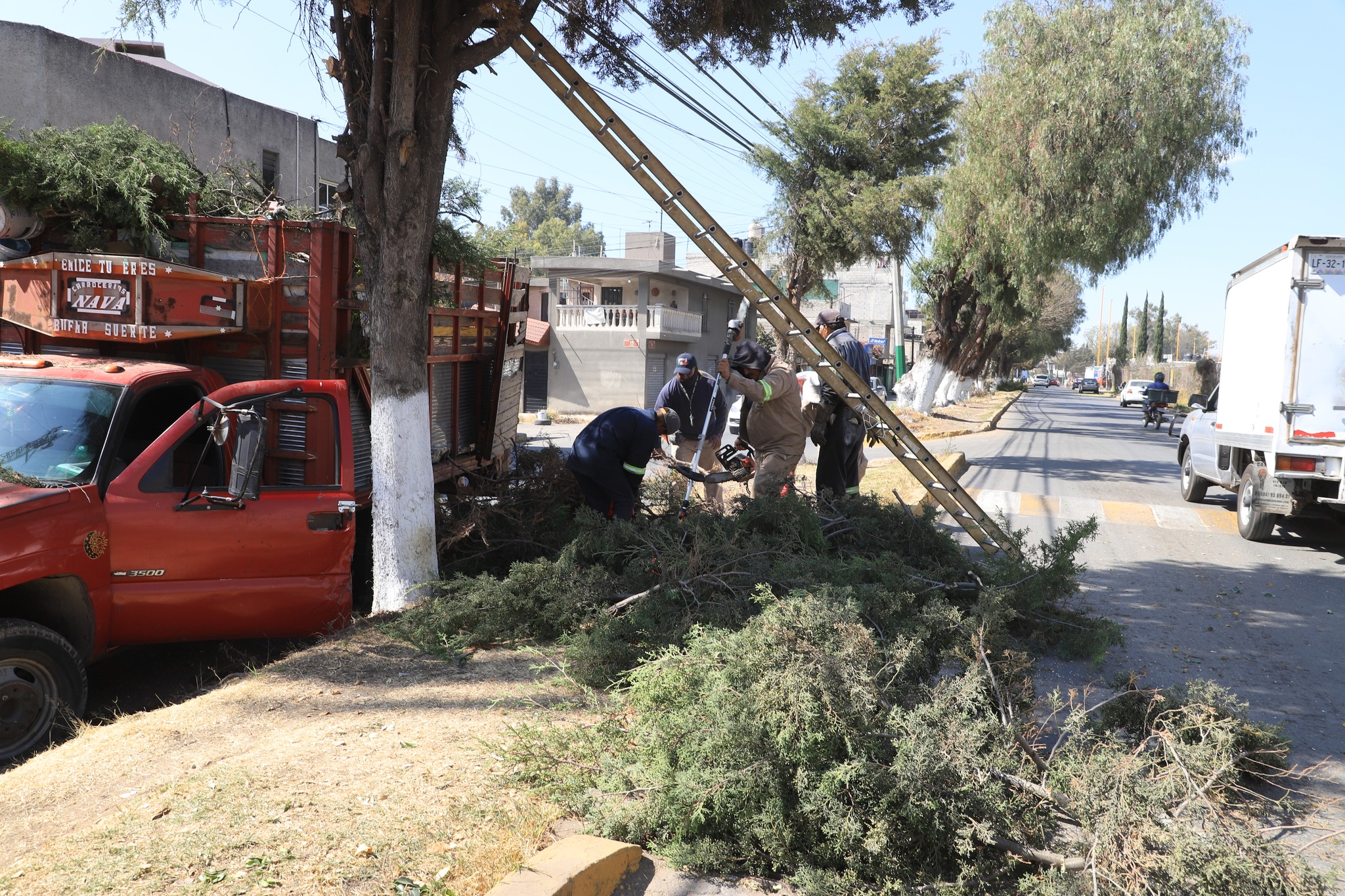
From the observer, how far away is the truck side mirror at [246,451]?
478 cm

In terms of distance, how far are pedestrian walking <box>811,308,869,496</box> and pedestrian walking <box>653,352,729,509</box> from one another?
1101 mm

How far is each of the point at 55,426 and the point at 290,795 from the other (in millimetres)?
2721

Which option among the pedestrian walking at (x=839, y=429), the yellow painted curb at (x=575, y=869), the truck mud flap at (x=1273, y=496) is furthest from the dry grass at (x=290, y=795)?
the truck mud flap at (x=1273, y=496)

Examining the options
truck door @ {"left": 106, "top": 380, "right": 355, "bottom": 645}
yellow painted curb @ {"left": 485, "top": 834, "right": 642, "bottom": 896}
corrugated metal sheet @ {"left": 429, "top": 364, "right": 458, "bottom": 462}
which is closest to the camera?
yellow painted curb @ {"left": 485, "top": 834, "right": 642, "bottom": 896}

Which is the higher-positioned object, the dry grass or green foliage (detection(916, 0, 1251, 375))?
green foliage (detection(916, 0, 1251, 375))

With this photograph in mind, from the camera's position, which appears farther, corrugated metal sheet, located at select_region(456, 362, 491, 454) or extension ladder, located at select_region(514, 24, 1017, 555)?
corrugated metal sheet, located at select_region(456, 362, 491, 454)

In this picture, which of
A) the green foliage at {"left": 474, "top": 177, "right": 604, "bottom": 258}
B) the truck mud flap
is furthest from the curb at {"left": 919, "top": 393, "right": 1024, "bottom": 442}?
the green foliage at {"left": 474, "top": 177, "right": 604, "bottom": 258}

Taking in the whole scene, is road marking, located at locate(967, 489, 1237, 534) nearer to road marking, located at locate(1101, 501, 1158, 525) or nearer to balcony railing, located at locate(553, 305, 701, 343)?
road marking, located at locate(1101, 501, 1158, 525)

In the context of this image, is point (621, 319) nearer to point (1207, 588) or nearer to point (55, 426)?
point (1207, 588)

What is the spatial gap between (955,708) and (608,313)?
32.8m

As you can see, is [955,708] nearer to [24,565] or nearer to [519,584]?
[519,584]

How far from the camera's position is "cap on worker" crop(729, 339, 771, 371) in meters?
8.05

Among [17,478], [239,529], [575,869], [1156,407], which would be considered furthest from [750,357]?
[1156,407]

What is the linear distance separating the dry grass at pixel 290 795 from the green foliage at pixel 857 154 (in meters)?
19.6
